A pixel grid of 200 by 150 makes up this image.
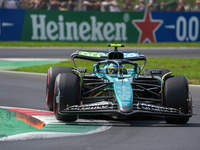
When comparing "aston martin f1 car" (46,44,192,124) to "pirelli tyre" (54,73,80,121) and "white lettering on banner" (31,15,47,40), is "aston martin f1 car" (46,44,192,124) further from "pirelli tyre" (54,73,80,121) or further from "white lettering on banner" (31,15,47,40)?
"white lettering on banner" (31,15,47,40)

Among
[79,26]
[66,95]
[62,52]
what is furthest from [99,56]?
[79,26]

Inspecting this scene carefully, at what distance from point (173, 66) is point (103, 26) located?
30.3 feet

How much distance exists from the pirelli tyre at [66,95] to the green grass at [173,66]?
6.75m

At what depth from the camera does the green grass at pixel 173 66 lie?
16438mm

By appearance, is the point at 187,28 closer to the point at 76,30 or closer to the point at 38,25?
the point at 76,30

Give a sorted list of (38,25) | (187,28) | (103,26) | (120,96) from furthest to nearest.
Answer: (187,28) < (103,26) < (38,25) < (120,96)

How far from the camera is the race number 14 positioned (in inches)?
1145

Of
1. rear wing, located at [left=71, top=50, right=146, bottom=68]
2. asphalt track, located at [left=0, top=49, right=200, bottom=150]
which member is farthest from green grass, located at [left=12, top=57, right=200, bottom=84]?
asphalt track, located at [left=0, top=49, right=200, bottom=150]

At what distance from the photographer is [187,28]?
29281 millimetres

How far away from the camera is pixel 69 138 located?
7457mm

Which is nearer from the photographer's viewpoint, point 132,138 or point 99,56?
point 132,138

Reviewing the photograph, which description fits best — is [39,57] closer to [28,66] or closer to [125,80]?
[28,66]

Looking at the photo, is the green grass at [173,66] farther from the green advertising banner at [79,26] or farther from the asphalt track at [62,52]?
the green advertising banner at [79,26]

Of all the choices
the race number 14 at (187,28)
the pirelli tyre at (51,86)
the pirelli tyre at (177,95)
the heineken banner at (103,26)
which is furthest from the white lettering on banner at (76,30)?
the pirelli tyre at (177,95)
